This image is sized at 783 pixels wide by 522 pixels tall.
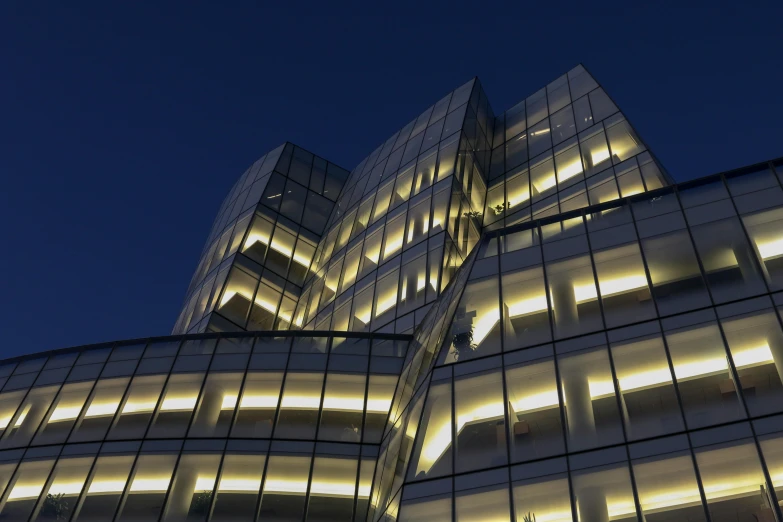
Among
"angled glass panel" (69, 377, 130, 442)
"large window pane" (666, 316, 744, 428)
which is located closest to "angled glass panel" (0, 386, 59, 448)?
"angled glass panel" (69, 377, 130, 442)

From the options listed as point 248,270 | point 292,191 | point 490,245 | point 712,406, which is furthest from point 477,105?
point 712,406

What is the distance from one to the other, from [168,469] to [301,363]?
7670 mm

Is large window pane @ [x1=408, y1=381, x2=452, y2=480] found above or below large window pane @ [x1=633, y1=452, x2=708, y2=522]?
above

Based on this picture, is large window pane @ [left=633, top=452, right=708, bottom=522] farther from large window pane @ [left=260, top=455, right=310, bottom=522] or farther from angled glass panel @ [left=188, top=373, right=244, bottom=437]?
angled glass panel @ [left=188, top=373, right=244, bottom=437]

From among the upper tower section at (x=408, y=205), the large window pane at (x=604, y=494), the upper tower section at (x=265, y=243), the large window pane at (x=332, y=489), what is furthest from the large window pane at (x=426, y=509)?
the upper tower section at (x=265, y=243)

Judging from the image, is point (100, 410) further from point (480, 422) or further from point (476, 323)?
point (480, 422)

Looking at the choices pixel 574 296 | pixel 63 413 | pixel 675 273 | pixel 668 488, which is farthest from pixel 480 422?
pixel 63 413

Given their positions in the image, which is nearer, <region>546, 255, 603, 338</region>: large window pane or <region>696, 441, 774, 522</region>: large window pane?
<region>696, 441, 774, 522</region>: large window pane

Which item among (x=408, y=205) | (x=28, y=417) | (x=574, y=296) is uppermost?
(x=408, y=205)

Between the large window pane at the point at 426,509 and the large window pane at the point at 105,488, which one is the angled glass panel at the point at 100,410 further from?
the large window pane at the point at 426,509

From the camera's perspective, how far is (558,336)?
89.8 ft

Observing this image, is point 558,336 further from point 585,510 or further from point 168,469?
point 168,469

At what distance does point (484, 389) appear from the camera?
26.7m

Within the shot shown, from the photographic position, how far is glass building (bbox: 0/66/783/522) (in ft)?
75.0
